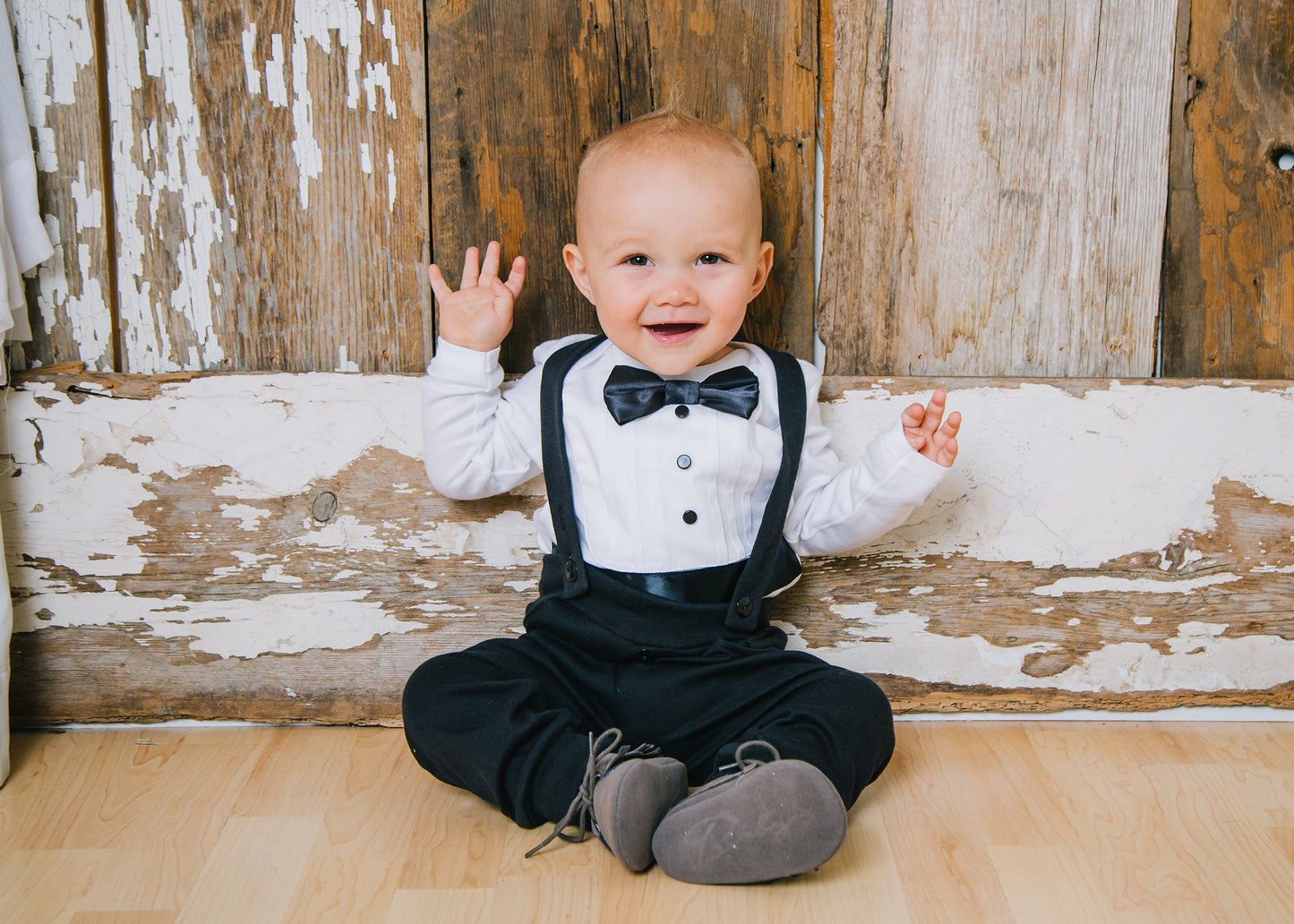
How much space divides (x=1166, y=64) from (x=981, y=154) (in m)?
0.28

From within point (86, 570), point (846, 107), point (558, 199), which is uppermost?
point (846, 107)

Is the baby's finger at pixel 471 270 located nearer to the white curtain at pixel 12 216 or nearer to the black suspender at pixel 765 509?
the black suspender at pixel 765 509

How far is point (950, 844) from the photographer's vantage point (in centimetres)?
109

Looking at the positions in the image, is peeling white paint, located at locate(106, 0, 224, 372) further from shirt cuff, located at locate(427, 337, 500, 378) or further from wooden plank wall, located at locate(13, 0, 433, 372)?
shirt cuff, located at locate(427, 337, 500, 378)

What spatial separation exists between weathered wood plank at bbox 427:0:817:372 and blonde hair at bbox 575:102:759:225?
0.42 feet

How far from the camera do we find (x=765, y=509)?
1.25 metres

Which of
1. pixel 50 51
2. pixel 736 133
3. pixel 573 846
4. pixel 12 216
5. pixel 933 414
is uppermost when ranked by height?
pixel 50 51

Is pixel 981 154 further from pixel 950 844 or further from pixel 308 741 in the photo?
pixel 308 741

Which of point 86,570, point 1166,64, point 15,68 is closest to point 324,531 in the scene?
point 86,570

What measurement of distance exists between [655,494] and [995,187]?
665 millimetres

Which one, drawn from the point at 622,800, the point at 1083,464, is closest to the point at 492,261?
the point at 622,800

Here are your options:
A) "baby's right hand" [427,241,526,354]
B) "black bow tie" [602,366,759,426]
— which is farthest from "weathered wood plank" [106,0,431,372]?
"black bow tie" [602,366,759,426]

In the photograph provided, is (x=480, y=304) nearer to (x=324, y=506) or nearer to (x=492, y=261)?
(x=492, y=261)

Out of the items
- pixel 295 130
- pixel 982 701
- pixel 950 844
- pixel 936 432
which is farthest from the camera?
pixel 982 701
